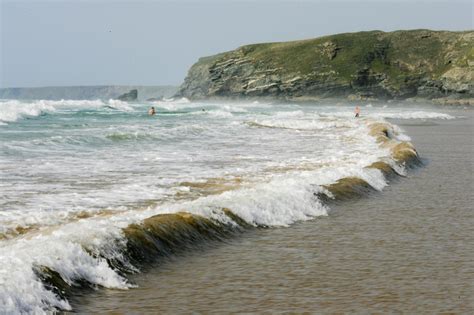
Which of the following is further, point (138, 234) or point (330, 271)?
point (138, 234)

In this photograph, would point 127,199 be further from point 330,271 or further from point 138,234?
point 330,271

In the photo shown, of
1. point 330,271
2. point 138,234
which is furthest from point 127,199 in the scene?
point 330,271

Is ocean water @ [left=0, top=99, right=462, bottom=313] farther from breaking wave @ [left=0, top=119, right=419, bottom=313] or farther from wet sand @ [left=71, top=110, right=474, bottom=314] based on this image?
wet sand @ [left=71, top=110, right=474, bottom=314]

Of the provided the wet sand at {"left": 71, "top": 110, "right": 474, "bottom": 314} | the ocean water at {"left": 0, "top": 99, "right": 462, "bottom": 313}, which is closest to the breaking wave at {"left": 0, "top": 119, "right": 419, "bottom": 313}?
the ocean water at {"left": 0, "top": 99, "right": 462, "bottom": 313}

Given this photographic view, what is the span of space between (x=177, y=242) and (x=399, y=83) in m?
179

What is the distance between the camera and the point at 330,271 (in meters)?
10.2

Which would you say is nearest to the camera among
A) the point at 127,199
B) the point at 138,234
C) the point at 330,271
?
the point at 330,271

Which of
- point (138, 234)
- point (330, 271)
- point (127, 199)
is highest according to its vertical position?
point (138, 234)

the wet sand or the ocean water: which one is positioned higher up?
the ocean water

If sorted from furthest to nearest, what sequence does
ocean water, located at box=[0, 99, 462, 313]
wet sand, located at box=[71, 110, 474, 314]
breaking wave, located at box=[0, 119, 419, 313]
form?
ocean water, located at box=[0, 99, 462, 313], breaking wave, located at box=[0, 119, 419, 313], wet sand, located at box=[71, 110, 474, 314]

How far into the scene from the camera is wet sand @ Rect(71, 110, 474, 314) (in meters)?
8.53

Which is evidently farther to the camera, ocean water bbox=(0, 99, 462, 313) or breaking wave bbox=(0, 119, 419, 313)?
ocean water bbox=(0, 99, 462, 313)

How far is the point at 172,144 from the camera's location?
118 ft

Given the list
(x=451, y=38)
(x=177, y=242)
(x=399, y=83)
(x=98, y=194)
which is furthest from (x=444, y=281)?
(x=451, y=38)
